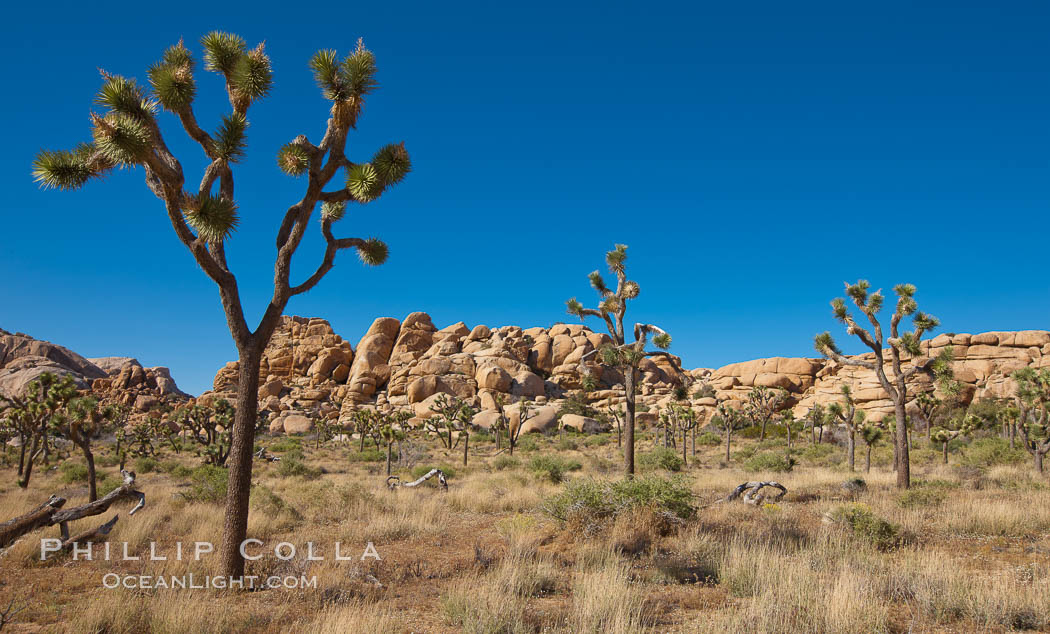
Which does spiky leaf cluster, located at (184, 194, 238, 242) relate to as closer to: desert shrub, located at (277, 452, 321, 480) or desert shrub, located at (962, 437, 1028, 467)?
desert shrub, located at (277, 452, 321, 480)

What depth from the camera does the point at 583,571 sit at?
24.1 ft

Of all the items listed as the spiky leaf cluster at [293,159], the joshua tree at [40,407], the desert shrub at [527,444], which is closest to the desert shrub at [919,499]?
the spiky leaf cluster at [293,159]

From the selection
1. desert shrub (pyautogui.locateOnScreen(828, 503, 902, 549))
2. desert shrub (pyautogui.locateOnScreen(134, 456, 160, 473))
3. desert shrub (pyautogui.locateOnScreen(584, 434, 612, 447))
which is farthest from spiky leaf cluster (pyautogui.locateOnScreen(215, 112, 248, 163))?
desert shrub (pyautogui.locateOnScreen(584, 434, 612, 447))

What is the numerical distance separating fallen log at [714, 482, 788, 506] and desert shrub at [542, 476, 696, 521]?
314 cm

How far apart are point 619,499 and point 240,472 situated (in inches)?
241

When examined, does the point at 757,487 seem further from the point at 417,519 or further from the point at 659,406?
the point at 659,406

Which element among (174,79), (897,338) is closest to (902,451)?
Answer: (897,338)

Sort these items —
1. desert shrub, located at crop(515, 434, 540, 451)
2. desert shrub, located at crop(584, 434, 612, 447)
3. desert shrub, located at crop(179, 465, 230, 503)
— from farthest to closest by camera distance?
1. desert shrub, located at crop(584, 434, 612, 447)
2. desert shrub, located at crop(515, 434, 540, 451)
3. desert shrub, located at crop(179, 465, 230, 503)

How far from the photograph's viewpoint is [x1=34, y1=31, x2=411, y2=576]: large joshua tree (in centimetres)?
655

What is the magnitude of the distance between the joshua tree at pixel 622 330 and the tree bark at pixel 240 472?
970 cm

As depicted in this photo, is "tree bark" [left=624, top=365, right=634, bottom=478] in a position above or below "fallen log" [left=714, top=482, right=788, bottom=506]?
above

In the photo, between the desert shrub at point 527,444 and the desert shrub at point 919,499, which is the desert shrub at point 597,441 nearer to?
the desert shrub at point 527,444

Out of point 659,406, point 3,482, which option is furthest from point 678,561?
point 659,406

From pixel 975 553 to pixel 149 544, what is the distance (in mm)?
13282
